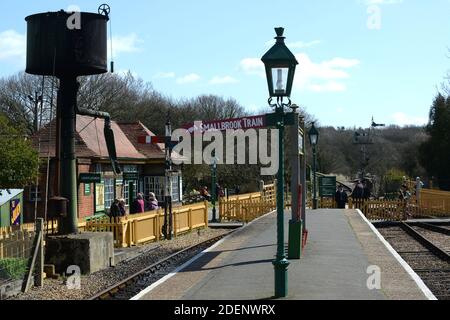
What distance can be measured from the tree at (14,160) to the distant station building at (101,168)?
2.82 feet

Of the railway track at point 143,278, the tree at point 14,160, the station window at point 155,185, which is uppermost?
the tree at point 14,160

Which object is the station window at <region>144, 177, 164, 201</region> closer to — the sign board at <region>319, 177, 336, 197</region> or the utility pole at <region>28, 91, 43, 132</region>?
the sign board at <region>319, 177, 336, 197</region>

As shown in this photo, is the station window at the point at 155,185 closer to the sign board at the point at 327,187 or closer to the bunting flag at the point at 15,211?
the sign board at the point at 327,187

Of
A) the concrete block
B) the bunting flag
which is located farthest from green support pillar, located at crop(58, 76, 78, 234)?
the bunting flag

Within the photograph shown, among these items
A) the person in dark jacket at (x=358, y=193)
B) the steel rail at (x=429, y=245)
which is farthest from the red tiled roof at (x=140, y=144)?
the steel rail at (x=429, y=245)

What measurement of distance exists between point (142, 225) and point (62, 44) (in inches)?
292

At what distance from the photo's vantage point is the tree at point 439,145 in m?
50.6

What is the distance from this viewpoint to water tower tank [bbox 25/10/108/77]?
15.5m

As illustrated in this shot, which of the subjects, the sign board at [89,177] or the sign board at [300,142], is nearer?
the sign board at [300,142]

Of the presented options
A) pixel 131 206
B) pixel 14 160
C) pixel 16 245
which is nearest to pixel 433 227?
pixel 131 206

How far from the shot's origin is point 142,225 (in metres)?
21.3

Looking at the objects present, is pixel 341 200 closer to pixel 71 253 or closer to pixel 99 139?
Result: pixel 99 139

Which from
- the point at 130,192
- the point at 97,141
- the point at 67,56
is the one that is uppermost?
the point at 67,56

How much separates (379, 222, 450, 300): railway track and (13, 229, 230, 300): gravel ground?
6320 mm
